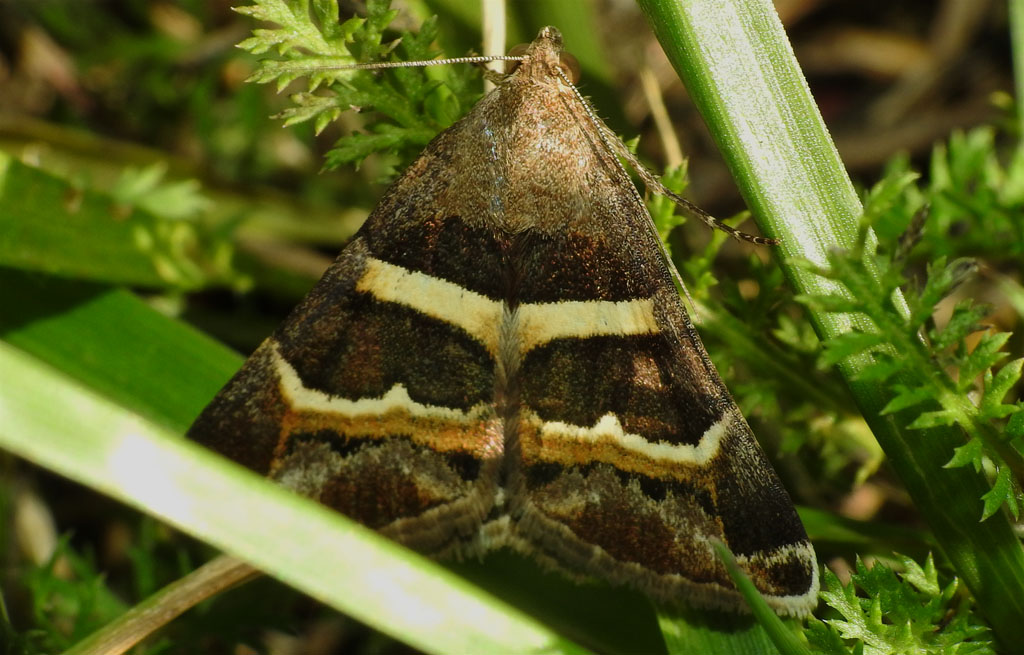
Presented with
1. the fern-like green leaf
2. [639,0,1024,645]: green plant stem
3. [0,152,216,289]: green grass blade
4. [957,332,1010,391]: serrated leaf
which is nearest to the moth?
the fern-like green leaf

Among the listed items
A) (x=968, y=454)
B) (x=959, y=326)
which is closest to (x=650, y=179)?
(x=959, y=326)

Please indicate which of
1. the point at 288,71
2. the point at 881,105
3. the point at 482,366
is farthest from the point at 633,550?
the point at 881,105

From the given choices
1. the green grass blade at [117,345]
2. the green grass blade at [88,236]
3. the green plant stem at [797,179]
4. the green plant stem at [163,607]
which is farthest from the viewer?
the green grass blade at [88,236]

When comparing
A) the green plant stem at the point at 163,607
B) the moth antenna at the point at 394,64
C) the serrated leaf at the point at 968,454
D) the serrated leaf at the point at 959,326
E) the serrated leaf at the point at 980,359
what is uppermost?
the moth antenna at the point at 394,64

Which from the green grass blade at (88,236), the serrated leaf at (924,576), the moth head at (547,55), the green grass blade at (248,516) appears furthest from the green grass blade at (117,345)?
the serrated leaf at (924,576)

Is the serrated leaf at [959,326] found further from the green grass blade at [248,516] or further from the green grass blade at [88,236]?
the green grass blade at [88,236]

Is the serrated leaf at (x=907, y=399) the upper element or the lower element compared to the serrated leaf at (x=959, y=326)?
lower
